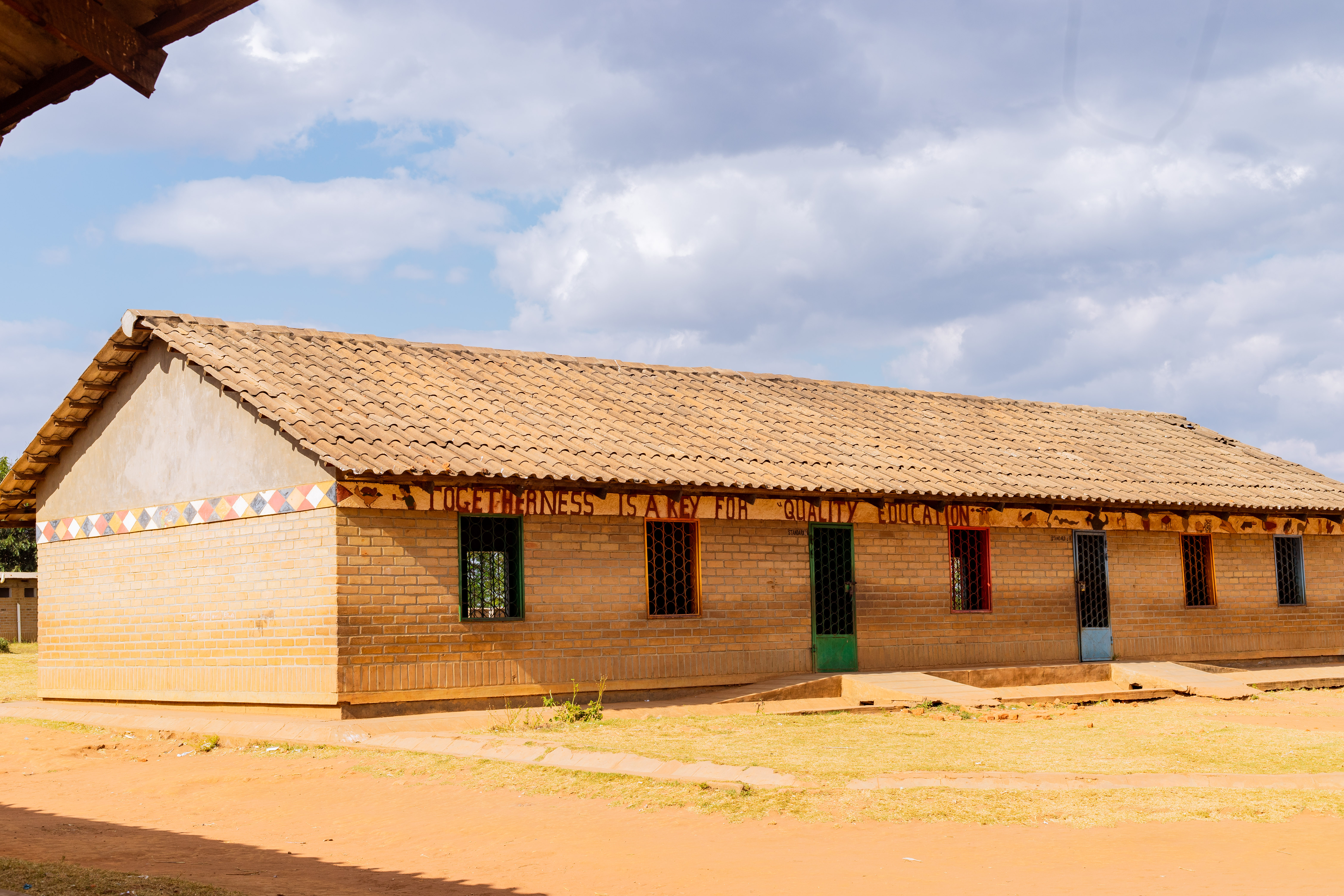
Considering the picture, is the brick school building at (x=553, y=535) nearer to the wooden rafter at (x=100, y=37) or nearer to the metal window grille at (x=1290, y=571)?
the metal window grille at (x=1290, y=571)

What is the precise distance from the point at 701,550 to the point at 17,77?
1154cm

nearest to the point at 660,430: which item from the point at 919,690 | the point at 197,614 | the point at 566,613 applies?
the point at 566,613

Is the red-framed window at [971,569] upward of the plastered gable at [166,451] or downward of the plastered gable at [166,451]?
downward

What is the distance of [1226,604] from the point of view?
20.9 meters

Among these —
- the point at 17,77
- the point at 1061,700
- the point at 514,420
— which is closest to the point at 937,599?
the point at 1061,700

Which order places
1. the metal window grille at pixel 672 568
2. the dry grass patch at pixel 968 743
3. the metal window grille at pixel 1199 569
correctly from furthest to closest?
the metal window grille at pixel 1199 569, the metal window grille at pixel 672 568, the dry grass patch at pixel 968 743

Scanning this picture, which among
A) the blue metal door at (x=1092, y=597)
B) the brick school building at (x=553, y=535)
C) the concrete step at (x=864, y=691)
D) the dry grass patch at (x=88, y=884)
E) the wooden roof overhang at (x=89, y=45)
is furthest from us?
the blue metal door at (x=1092, y=597)

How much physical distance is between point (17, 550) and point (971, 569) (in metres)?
40.0

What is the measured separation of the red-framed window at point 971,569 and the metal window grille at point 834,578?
2.05 metres

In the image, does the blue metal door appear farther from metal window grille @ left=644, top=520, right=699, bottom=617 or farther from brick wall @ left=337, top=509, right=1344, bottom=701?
metal window grille @ left=644, top=520, right=699, bottom=617

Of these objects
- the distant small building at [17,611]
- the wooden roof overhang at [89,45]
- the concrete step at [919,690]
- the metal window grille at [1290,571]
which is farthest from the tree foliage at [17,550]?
the wooden roof overhang at [89,45]

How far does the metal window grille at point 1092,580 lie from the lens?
1920cm

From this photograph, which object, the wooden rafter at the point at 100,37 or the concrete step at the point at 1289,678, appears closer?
the wooden rafter at the point at 100,37

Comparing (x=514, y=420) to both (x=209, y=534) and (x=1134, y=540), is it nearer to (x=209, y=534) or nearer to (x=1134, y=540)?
(x=209, y=534)
